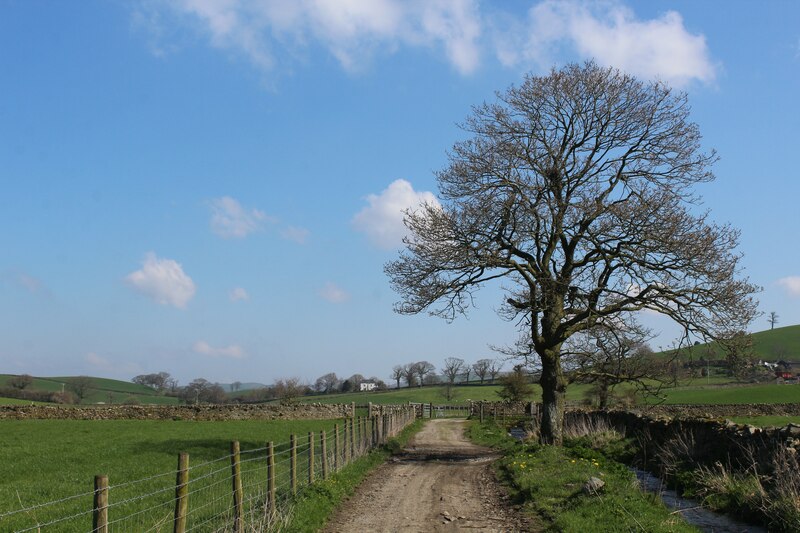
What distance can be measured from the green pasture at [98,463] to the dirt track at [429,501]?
6.74ft

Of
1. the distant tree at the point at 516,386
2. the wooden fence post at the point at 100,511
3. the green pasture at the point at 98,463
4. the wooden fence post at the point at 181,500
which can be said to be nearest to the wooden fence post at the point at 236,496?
the green pasture at the point at 98,463

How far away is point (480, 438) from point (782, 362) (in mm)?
117024

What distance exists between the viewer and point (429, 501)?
1343 cm

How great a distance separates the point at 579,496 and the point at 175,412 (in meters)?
43.4

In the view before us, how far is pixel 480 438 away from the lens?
33.0 metres

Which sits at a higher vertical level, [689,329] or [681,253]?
[681,253]

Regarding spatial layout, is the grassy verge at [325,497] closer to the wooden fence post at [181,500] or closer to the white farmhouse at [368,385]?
the wooden fence post at [181,500]

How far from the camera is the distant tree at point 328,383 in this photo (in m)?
156

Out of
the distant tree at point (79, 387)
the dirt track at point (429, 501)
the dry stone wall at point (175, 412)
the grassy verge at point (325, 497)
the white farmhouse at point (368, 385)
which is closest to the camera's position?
the grassy verge at point (325, 497)

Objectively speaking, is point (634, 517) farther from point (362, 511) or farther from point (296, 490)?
point (296, 490)

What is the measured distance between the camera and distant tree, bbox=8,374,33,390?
118 m

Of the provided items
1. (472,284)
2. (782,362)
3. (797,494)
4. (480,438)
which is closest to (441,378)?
(782,362)

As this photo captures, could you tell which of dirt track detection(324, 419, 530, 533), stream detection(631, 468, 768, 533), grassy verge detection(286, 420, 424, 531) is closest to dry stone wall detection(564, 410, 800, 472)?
stream detection(631, 468, 768, 533)

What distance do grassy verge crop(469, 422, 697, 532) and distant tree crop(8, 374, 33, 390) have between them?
399 feet
